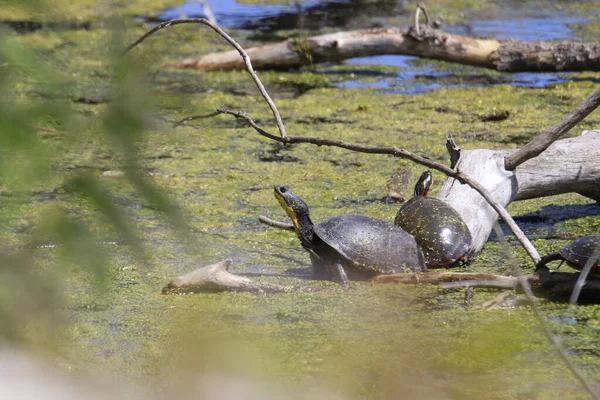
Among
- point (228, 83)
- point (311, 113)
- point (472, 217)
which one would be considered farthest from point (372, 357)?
point (228, 83)

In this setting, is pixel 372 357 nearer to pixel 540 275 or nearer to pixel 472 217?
pixel 540 275

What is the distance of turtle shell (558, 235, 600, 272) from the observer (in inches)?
112

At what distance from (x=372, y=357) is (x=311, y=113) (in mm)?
3911

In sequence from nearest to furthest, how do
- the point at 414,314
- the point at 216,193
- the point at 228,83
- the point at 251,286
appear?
the point at 414,314, the point at 251,286, the point at 216,193, the point at 228,83

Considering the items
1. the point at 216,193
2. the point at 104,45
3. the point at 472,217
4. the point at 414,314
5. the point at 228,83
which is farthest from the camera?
the point at 228,83

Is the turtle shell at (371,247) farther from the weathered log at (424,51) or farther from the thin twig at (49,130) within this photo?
the weathered log at (424,51)

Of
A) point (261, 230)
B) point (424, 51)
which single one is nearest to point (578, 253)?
point (261, 230)

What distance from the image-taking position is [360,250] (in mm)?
3189

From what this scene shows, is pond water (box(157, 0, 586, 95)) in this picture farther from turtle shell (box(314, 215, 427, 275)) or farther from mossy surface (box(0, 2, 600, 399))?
turtle shell (box(314, 215, 427, 275))

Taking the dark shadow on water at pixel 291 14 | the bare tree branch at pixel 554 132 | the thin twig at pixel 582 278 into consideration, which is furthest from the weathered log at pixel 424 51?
the thin twig at pixel 582 278

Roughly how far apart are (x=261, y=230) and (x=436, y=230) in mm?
910

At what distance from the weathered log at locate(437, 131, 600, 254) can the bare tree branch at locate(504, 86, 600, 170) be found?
8cm

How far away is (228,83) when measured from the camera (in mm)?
6852

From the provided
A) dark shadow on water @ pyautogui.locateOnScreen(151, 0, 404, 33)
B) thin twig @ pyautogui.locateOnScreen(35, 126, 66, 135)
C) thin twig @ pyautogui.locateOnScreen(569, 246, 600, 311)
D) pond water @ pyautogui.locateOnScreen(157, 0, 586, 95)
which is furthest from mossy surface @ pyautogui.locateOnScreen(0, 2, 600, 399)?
dark shadow on water @ pyautogui.locateOnScreen(151, 0, 404, 33)
